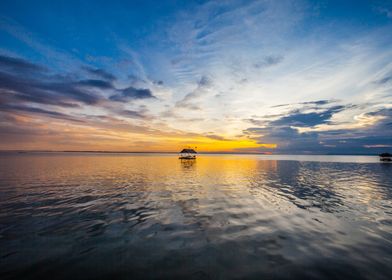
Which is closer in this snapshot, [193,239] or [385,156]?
[193,239]

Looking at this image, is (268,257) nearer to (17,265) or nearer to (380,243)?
(380,243)

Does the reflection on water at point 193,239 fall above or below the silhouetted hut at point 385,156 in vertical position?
below

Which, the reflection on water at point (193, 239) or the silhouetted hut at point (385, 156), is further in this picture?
the silhouetted hut at point (385, 156)

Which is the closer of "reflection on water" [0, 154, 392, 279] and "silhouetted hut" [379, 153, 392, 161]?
"reflection on water" [0, 154, 392, 279]

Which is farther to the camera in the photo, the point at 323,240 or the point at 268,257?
the point at 323,240

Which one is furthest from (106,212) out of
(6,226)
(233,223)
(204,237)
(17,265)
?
(233,223)

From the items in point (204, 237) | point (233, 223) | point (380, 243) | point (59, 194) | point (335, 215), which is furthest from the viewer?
point (59, 194)

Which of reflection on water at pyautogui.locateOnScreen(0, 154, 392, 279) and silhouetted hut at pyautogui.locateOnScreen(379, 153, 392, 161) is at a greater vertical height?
silhouetted hut at pyautogui.locateOnScreen(379, 153, 392, 161)

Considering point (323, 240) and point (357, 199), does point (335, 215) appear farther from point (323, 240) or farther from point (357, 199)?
point (357, 199)

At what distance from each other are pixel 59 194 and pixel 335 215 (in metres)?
23.9

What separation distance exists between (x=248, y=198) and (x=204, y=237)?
10.0 m

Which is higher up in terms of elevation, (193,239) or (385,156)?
(385,156)

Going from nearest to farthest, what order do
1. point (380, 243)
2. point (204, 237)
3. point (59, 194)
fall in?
point (380, 243) → point (204, 237) → point (59, 194)

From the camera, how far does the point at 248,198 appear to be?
18.7 meters
